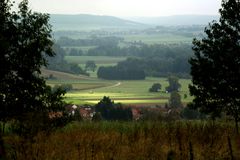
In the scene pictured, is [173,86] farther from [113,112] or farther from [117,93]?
[113,112]

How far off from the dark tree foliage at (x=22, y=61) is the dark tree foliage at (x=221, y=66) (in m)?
8.70

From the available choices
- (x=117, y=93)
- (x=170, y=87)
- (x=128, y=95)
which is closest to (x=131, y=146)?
(x=128, y=95)

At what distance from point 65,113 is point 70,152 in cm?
504

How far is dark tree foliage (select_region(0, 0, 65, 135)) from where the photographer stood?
669 inches

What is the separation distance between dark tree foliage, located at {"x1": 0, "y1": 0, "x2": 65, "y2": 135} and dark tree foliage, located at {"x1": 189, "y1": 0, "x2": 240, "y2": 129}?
8.70m

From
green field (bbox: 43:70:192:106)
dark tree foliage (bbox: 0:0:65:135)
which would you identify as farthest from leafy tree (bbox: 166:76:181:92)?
dark tree foliage (bbox: 0:0:65:135)

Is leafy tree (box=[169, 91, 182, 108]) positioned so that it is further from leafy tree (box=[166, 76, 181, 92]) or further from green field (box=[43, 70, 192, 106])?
leafy tree (box=[166, 76, 181, 92])

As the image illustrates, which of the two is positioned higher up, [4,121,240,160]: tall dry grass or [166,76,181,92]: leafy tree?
[4,121,240,160]: tall dry grass

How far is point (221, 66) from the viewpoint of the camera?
71.0 feet

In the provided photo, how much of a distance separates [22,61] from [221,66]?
34.4ft

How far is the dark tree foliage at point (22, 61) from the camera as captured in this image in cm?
1698

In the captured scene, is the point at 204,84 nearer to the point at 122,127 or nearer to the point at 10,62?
the point at 122,127

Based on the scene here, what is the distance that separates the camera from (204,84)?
22.0m

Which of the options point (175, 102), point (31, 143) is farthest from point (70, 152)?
point (175, 102)
